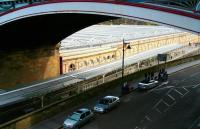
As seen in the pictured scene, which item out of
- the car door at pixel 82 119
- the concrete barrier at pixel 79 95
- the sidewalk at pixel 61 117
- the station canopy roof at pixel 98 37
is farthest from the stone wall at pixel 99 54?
the car door at pixel 82 119

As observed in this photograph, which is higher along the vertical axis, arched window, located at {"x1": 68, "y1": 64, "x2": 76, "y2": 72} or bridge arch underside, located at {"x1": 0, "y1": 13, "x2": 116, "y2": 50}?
bridge arch underside, located at {"x1": 0, "y1": 13, "x2": 116, "y2": 50}

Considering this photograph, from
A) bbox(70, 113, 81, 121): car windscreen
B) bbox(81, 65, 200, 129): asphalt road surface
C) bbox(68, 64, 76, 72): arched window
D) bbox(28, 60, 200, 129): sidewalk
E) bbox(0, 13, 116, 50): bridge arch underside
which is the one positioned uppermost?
bbox(0, 13, 116, 50): bridge arch underside

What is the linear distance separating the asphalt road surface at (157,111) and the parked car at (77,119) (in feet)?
1.54

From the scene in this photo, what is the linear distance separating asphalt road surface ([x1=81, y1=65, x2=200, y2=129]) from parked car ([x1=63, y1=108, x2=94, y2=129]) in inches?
18.4

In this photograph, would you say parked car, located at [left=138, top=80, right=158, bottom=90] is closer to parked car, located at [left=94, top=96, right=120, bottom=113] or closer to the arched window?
parked car, located at [left=94, top=96, right=120, bottom=113]

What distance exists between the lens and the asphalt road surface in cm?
2856

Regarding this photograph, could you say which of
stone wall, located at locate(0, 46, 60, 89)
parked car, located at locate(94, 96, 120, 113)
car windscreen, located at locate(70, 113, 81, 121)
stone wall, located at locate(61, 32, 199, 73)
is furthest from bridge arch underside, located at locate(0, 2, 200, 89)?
car windscreen, located at locate(70, 113, 81, 121)

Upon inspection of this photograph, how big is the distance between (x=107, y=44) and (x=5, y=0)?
31.6m

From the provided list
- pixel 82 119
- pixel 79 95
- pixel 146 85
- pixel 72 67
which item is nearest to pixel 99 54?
pixel 72 67

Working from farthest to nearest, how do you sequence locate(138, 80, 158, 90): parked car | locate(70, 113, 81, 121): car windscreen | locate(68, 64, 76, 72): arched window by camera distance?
locate(68, 64, 76, 72): arched window → locate(138, 80, 158, 90): parked car → locate(70, 113, 81, 121): car windscreen

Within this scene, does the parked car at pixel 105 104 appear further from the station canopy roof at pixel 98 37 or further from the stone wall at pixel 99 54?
the station canopy roof at pixel 98 37

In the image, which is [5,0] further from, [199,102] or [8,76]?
[199,102]

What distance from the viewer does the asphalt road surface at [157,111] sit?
28562mm

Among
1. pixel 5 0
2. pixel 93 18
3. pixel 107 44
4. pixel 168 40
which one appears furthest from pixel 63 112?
pixel 168 40
